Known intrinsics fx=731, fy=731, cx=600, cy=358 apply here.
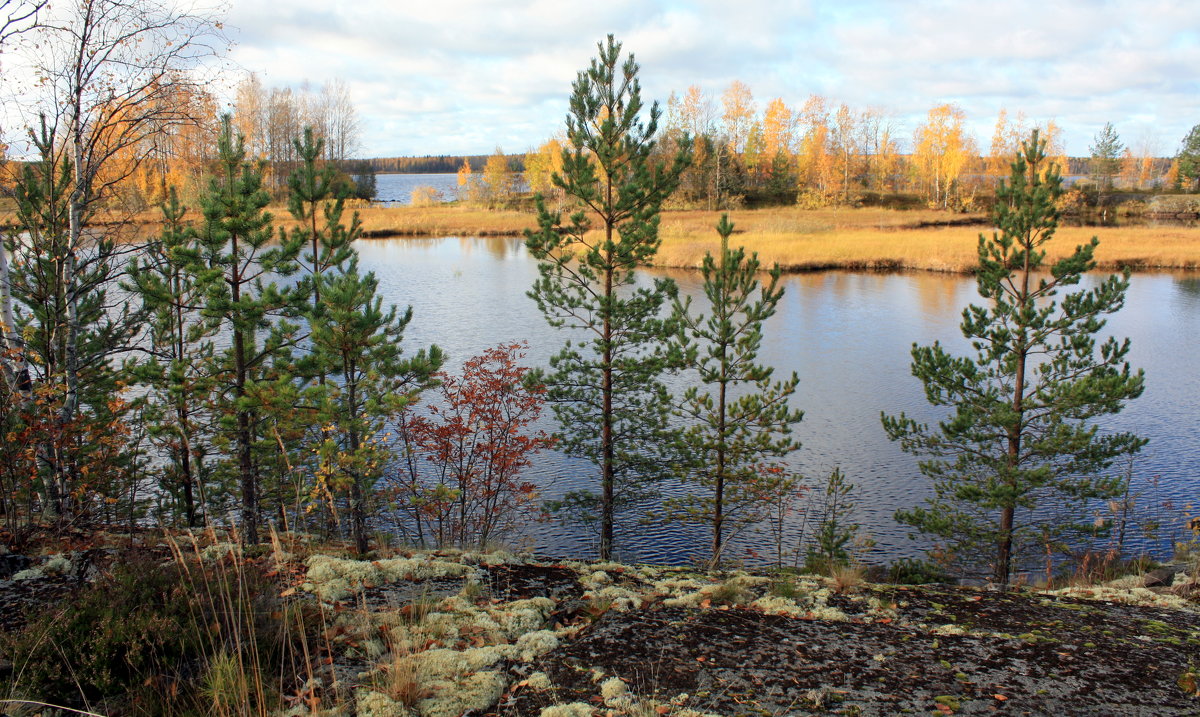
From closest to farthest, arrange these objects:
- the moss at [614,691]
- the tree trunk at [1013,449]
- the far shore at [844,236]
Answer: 1. the moss at [614,691]
2. the tree trunk at [1013,449]
3. the far shore at [844,236]

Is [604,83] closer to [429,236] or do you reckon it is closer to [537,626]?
[537,626]

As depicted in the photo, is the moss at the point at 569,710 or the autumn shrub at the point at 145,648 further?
the moss at the point at 569,710

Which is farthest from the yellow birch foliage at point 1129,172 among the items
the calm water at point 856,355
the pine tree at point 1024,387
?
the pine tree at point 1024,387

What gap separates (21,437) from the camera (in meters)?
7.48

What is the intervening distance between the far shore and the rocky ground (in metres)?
29.0

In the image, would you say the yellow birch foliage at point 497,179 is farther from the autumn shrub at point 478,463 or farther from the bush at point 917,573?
the bush at point 917,573

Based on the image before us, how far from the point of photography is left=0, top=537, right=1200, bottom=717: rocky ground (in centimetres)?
398

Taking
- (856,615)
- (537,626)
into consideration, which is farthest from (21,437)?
(856,615)

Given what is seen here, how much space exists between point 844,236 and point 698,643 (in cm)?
5233

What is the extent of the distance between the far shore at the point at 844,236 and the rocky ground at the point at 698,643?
2905 cm

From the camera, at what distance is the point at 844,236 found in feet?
174

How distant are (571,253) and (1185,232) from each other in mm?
61407

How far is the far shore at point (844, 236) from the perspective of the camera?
44.9 meters

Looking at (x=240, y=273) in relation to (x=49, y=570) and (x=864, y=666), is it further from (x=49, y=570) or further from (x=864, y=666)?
(x=864, y=666)
